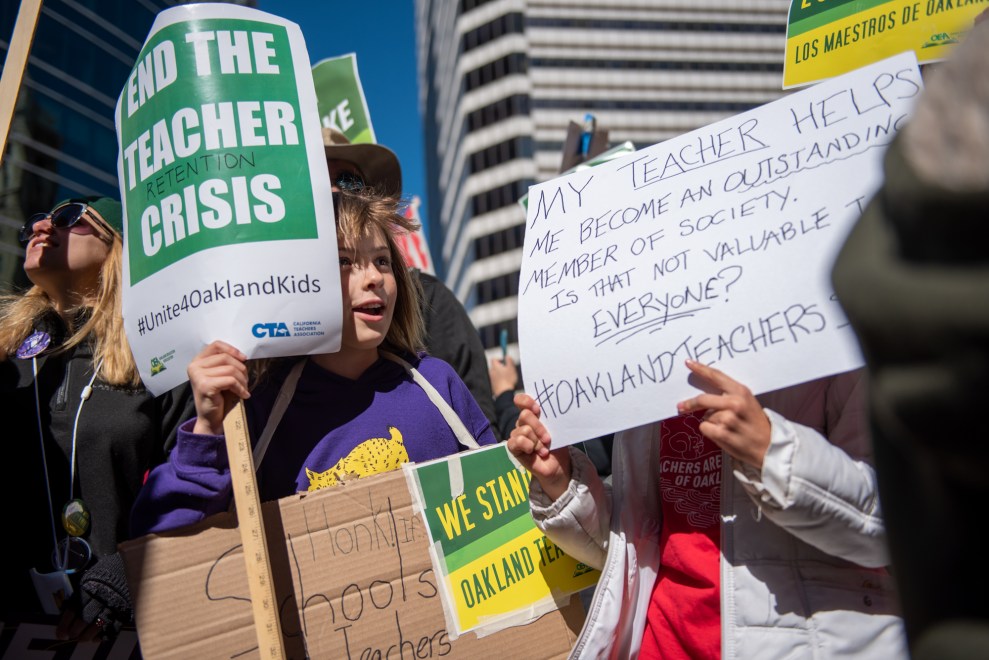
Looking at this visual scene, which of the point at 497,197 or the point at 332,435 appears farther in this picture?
the point at 497,197

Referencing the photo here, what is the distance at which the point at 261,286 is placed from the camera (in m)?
2.01

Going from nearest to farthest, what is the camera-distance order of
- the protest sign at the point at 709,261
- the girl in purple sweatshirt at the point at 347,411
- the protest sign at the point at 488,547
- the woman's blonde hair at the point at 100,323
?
the protest sign at the point at 709,261
the girl in purple sweatshirt at the point at 347,411
the protest sign at the point at 488,547
the woman's blonde hair at the point at 100,323

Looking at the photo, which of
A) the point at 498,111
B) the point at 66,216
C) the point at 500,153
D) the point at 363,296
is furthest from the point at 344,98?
the point at 498,111

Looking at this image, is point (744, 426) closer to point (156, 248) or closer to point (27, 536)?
point (156, 248)

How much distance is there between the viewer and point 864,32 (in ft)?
8.90

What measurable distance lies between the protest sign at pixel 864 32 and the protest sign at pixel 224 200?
5.70ft

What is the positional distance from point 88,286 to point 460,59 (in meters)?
54.1

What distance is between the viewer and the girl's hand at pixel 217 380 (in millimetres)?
1928

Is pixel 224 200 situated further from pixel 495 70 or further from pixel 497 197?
pixel 495 70

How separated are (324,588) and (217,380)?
0.61m

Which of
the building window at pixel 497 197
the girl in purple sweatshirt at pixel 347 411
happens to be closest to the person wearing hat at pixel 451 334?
the girl in purple sweatshirt at pixel 347 411

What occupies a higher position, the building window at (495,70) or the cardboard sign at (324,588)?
the building window at (495,70)

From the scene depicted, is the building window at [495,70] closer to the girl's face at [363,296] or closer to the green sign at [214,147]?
the girl's face at [363,296]

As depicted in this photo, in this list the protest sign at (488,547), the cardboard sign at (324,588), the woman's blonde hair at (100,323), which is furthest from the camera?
the woman's blonde hair at (100,323)
